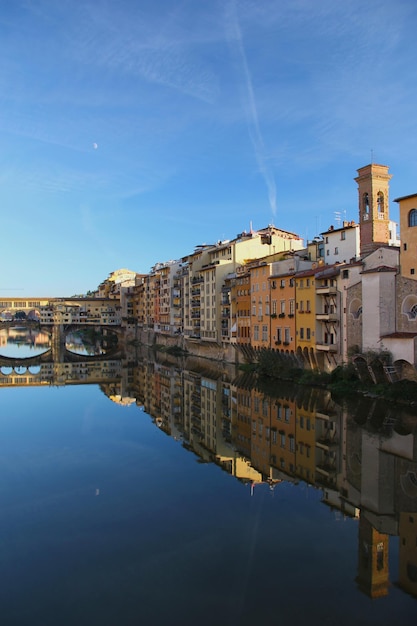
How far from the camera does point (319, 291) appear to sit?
3312 centimetres

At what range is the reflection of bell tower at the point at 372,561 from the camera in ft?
32.4

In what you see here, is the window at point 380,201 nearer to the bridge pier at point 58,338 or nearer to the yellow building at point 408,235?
the yellow building at point 408,235

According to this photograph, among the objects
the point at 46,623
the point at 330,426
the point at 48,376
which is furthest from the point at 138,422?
the point at 48,376

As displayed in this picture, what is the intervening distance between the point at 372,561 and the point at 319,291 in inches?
924

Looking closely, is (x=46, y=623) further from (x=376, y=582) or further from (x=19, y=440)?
(x=19, y=440)

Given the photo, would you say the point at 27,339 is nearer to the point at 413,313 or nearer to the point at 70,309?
the point at 70,309

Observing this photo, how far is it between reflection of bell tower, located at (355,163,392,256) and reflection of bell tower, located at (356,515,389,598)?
23.3m

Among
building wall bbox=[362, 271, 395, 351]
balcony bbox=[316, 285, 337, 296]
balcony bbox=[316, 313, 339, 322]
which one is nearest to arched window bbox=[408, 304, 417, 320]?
building wall bbox=[362, 271, 395, 351]

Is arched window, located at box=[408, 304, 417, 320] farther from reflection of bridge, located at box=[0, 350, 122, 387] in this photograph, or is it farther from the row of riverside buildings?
reflection of bridge, located at box=[0, 350, 122, 387]

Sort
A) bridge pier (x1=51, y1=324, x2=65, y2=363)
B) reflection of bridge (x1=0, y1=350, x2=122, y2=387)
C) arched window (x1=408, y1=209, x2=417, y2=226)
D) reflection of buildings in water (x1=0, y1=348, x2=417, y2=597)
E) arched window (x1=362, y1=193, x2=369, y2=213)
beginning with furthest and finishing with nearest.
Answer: bridge pier (x1=51, y1=324, x2=65, y2=363)
reflection of bridge (x1=0, y1=350, x2=122, y2=387)
arched window (x1=362, y1=193, x2=369, y2=213)
arched window (x1=408, y1=209, x2=417, y2=226)
reflection of buildings in water (x1=0, y1=348, x2=417, y2=597)

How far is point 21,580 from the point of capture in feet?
33.8

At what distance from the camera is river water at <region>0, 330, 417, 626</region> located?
9398 mm

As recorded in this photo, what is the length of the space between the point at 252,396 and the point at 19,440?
14101 mm

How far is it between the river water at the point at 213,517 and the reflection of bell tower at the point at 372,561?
40mm
